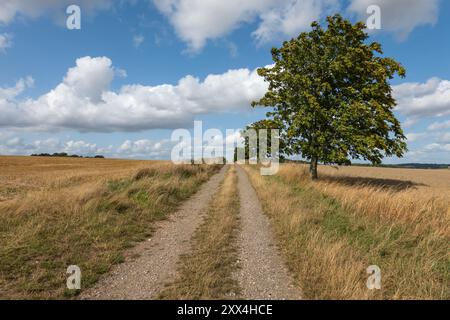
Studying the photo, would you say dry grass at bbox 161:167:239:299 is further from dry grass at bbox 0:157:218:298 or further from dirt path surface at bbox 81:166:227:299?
dry grass at bbox 0:157:218:298

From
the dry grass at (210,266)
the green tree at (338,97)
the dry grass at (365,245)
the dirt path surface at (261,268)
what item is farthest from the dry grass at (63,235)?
the green tree at (338,97)

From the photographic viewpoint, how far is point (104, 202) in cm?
1080

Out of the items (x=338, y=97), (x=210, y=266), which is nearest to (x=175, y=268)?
(x=210, y=266)

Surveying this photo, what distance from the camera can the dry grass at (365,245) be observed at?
5012 millimetres

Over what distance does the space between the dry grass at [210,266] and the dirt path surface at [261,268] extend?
0.23 metres

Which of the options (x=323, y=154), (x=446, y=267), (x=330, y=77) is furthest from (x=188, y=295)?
(x=330, y=77)

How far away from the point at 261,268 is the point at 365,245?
3044 mm

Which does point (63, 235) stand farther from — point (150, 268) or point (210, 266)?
point (210, 266)

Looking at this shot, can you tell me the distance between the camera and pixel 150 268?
592 cm

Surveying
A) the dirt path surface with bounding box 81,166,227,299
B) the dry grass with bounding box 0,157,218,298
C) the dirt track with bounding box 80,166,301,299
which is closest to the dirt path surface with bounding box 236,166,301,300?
the dirt track with bounding box 80,166,301,299

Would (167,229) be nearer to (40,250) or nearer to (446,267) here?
(40,250)

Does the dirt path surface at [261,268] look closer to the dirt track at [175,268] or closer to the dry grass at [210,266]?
the dirt track at [175,268]

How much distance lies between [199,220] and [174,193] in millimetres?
5458

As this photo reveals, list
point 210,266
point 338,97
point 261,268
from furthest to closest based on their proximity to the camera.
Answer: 1. point 338,97
2. point 261,268
3. point 210,266
